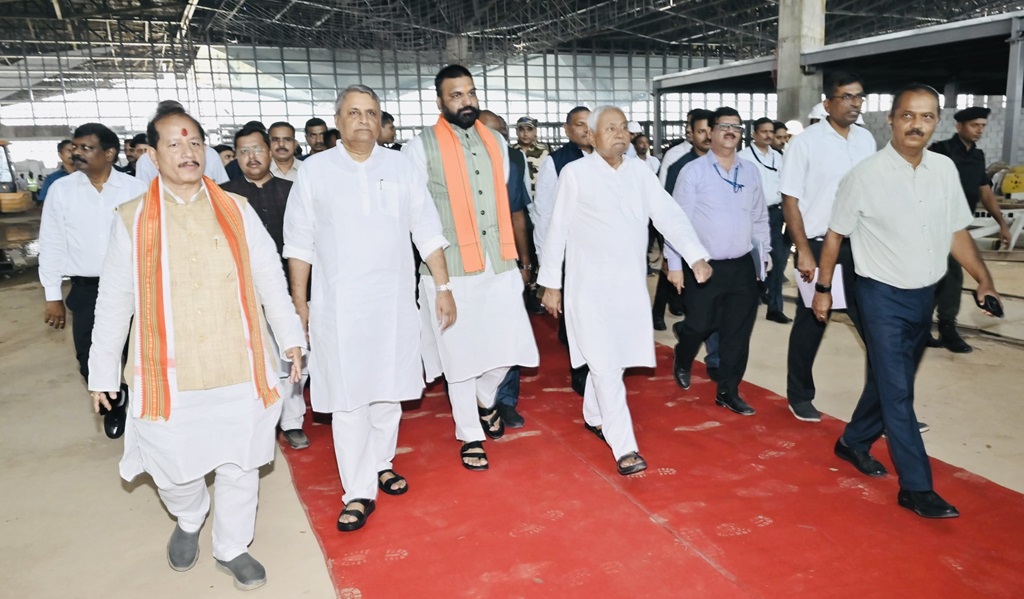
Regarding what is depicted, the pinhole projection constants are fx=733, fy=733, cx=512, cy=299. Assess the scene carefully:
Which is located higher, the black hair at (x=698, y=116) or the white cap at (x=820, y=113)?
the black hair at (x=698, y=116)

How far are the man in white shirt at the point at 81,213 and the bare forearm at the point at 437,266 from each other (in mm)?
1676

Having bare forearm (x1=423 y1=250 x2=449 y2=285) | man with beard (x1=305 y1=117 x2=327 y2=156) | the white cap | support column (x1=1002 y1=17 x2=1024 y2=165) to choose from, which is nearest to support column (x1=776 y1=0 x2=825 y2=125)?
support column (x1=1002 y1=17 x2=1024 y2=165)

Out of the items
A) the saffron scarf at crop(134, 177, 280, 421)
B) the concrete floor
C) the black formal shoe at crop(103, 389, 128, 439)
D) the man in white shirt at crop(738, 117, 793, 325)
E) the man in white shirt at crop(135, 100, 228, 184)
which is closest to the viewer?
the saffron scarf at crop(134, 177, 280, 421)

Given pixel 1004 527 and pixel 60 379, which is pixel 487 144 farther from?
pixel 60 379

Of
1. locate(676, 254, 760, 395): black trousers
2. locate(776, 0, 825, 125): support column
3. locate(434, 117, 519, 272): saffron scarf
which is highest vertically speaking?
locate(776, 0, 825, 125): support column

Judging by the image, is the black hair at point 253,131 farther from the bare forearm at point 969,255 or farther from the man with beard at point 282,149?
the bare forearm at point 969,255

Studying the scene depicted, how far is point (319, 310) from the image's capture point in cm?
270

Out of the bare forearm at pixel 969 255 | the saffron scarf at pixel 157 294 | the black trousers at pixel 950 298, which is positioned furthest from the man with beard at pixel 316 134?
the black trousers at pixel 950 298

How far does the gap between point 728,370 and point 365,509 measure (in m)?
1.97

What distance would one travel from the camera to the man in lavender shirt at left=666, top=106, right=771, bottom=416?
3.65 metres

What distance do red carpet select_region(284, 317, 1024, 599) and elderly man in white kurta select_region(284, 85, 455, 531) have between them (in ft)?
1.06

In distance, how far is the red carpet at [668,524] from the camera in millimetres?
2229

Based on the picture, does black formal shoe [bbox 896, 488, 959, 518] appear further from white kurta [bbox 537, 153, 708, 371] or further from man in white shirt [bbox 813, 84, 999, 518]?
white kurta [bbox 537, 153, 708, 371]

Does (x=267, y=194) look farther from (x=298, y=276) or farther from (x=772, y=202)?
(x=772, y=202)
